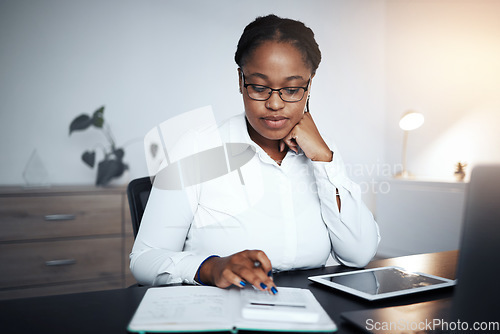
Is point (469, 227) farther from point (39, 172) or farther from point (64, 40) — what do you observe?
point (64, 40)

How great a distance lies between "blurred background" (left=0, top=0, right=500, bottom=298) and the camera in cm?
284

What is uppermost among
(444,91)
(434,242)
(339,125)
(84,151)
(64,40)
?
(64,40)

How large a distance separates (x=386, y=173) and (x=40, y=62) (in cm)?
352

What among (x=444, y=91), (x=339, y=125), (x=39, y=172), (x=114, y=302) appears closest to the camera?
(x=114, y=302)

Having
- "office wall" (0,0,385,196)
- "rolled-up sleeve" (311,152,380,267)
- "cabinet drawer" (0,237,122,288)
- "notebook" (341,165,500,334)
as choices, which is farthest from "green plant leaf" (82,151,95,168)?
"notebook" (341,165,500,334)

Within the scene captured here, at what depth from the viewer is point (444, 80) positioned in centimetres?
368

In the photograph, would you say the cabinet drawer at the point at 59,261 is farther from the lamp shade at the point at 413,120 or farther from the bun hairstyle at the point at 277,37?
the lamp shade at the point at 413,120

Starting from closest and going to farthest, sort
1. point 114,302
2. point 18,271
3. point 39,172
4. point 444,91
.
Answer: point 114,302 < point 18,271 < point 39,172 < point 444,91

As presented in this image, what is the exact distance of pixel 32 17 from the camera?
2822mm

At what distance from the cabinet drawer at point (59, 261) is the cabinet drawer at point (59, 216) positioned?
0.21 ft

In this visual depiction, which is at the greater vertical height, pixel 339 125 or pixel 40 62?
pixel 40 62

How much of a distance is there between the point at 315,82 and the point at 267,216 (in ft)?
9.62

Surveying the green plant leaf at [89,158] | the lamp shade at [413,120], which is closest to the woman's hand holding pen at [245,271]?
the green plant leaf at [89,158]

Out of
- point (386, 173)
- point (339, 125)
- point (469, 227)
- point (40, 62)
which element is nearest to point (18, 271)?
point (40, 62)
